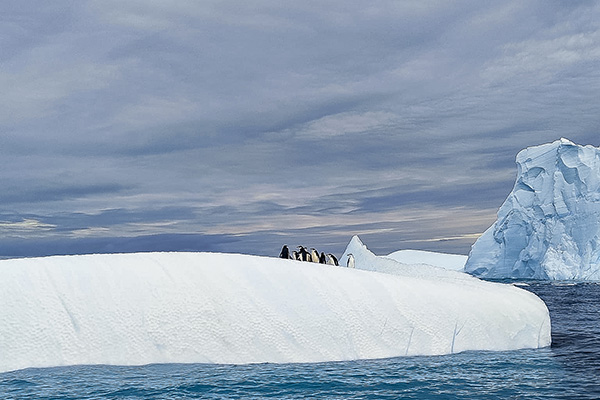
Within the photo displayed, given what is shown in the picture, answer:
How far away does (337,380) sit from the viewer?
8.52 m

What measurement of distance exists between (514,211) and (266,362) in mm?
37827

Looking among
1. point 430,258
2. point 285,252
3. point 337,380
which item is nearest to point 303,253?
point 285,252

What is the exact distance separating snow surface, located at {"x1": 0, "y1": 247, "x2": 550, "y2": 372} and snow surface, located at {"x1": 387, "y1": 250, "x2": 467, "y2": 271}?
51788 millimetres

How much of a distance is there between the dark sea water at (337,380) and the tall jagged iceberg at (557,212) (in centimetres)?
3375

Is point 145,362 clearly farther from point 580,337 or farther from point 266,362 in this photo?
point 580,337

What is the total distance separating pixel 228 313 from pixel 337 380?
2.61 metres

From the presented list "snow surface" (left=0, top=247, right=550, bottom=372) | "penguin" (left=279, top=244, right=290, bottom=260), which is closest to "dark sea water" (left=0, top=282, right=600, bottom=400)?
"snow surface" (left=0, top=247, right=550, bottom=372)

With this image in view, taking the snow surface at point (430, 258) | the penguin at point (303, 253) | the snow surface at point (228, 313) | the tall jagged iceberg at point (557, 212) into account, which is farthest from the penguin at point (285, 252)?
the snow surface at point (430, 258)

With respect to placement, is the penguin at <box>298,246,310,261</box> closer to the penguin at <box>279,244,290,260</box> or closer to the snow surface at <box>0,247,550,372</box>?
the penguin at <box>279,244,290,260</box>

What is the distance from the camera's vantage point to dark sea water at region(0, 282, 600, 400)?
7840 millimetres

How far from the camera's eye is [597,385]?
873cm

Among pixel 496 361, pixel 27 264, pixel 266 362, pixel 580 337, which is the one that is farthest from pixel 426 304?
pixel 27 264

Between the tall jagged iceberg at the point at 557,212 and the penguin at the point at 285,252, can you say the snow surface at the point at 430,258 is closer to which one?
the tall jagged iceberg at the point at 557,212

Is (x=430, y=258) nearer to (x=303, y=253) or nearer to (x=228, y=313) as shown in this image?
(x=303, y=253)
